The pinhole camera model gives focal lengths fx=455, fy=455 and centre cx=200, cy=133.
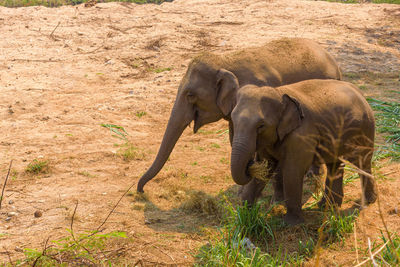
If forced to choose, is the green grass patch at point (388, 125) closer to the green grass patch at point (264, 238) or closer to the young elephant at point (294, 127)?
the young elephant at point (294, 127)

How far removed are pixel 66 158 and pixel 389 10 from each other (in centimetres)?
1206

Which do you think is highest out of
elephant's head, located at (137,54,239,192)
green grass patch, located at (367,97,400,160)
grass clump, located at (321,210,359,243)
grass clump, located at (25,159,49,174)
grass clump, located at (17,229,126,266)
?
elephant's head, located at (137,54,239,192)

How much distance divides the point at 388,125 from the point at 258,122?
365cm

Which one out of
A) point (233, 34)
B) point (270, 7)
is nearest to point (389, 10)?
point (270, 7)

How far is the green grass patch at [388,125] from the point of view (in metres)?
A: 5.99

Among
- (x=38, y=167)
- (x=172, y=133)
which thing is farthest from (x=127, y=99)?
(x=172, y=133)

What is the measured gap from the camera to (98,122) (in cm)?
746

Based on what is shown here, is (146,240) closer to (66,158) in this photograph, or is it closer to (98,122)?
(66,158)

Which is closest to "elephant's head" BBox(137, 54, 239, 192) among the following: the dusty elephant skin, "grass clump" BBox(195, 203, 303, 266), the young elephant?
the dusty elephant skin

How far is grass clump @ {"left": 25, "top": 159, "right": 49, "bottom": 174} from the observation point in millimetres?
5715

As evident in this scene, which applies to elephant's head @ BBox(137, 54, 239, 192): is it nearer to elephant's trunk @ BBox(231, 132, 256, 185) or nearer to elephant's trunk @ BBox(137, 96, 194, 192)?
elephant's trunk @ BBox(137, 96, 194, 192)

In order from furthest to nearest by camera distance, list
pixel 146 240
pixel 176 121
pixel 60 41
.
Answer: pixel 60 41 < pixel 176 121 < pixel 146 240

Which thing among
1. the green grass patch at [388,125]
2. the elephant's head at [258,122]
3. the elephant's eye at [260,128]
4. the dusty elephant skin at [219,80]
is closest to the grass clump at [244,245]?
the elephant's head at [258,122]

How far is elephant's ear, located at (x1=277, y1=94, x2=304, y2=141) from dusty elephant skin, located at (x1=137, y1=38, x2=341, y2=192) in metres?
0.99
